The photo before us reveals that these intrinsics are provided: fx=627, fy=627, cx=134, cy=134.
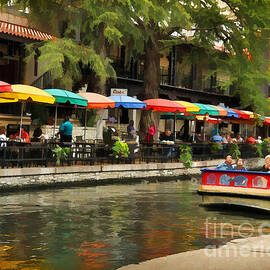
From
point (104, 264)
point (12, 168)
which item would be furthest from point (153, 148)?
point (104, 264)

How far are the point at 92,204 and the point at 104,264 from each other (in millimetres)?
7171

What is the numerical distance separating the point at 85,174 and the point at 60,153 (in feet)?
4.20

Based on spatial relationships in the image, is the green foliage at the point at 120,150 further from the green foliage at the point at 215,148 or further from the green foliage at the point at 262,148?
the green foliage at the point at 262,148

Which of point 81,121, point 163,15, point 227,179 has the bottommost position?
point 227,179

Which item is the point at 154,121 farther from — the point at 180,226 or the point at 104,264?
the point at 104,264

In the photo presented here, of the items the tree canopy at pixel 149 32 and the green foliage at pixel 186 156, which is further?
the green foliage at pixel 186 156

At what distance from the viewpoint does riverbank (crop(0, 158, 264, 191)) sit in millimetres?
18516

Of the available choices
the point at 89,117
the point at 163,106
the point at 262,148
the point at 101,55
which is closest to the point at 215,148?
the point at 163,106

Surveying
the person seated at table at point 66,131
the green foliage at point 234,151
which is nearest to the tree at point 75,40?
the person seated at table at point 66,131

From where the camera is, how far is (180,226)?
507 inches

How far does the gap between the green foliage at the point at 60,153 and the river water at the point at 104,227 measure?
4.96ft

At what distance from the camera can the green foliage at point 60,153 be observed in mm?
20594

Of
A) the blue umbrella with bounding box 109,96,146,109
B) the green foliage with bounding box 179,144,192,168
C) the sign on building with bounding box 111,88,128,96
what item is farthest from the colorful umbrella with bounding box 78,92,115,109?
the green foliage with bounding box 179,144,192,168

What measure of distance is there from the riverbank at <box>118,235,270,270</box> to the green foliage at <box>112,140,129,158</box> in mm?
14182
